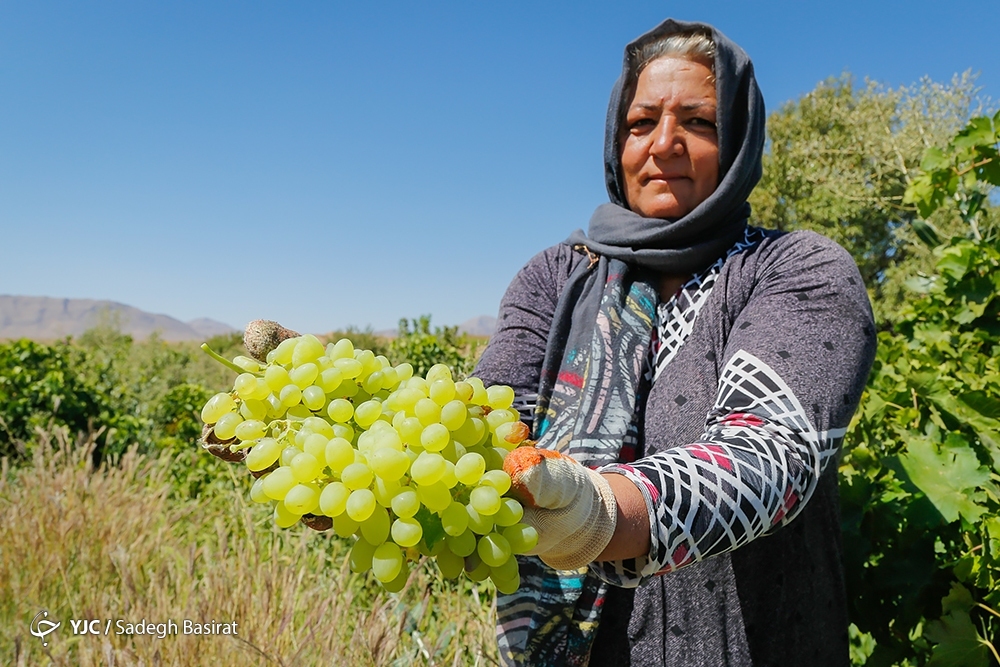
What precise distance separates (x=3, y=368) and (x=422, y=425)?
6479mm

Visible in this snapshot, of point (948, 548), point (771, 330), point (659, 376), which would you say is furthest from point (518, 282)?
point (948, 548)

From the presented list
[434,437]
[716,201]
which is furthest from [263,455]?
[716,201]

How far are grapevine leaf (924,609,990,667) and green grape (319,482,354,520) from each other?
1628mm

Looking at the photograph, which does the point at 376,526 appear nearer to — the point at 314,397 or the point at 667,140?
the point at 314,397

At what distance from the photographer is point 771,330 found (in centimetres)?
115

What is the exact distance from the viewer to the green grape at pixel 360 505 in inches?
28.0

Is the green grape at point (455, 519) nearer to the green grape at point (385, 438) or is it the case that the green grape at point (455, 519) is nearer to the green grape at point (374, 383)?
the green grape at point (385, 438)

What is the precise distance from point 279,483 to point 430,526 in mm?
185

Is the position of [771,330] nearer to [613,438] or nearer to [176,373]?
[613,438]

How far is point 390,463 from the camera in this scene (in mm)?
708

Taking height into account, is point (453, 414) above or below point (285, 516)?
above

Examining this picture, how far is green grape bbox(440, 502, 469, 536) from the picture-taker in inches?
28.7

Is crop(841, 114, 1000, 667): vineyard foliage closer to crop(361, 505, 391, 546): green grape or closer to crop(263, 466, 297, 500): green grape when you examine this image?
crop(361, 505, 391, 546): green grape

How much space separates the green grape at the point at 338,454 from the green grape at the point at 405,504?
0.08 meters
